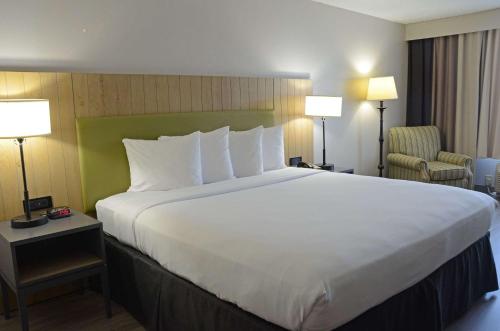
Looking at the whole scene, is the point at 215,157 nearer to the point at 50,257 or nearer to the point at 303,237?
the point at 50,257

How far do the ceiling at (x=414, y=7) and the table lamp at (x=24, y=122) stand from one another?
3.08 m

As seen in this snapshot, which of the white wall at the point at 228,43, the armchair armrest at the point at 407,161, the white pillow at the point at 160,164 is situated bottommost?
the armchair armrest at the point at 407,161

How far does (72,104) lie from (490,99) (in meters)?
4.62

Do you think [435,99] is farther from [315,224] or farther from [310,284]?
[310,284]

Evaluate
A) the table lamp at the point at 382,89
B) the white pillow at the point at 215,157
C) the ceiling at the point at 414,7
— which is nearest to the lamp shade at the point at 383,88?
the table lamp at the point at 382,89

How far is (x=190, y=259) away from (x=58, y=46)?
176 centimetres

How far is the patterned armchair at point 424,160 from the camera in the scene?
459 centimetres

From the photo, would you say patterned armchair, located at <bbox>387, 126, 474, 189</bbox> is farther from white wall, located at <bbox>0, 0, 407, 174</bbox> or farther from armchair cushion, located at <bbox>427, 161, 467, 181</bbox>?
white wall, located at <bbox>0, 0, 407, 174</bbox>

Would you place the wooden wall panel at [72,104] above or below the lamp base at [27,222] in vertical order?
above

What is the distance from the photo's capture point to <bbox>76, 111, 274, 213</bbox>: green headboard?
281 centimetres

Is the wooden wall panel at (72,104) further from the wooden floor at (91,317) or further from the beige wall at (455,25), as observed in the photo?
the beige wall at (455,25)

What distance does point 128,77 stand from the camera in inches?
118

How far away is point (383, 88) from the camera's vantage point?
482 cm

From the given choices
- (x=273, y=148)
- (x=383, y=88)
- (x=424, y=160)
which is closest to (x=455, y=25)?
(x=383, y=88)
